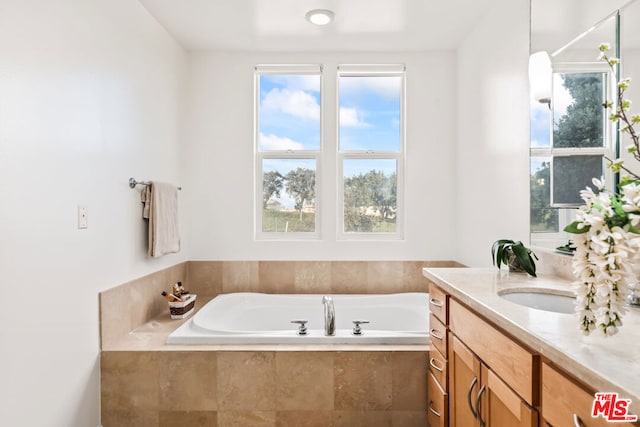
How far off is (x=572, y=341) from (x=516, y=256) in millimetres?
1058

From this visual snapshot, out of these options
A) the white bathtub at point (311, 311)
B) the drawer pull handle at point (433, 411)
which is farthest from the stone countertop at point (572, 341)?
the white bathtub at point (311, 311)

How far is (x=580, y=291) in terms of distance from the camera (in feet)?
2.87

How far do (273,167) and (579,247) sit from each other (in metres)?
2.67

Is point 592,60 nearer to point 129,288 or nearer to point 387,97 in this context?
point 387,97

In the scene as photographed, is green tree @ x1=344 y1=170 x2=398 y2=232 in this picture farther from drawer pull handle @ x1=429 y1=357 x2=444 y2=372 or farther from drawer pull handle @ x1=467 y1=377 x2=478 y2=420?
drawer pull handle @ x1=467 y1=377 x2=478 y2=420

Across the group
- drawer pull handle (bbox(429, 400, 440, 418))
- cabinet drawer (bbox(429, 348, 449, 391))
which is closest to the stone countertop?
cabinet drawer (bbox(429, 348, 449, 391))

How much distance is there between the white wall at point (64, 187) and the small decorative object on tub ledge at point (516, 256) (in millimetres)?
1999

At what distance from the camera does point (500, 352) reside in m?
1.20

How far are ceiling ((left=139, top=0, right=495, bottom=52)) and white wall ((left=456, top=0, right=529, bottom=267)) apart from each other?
247mm

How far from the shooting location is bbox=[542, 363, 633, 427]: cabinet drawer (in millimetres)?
809

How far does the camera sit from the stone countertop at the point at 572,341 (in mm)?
742

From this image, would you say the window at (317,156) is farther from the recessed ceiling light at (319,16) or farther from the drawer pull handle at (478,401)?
the drawer pull handle at (478,401)

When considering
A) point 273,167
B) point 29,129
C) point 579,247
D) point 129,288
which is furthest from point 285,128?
point 579,247

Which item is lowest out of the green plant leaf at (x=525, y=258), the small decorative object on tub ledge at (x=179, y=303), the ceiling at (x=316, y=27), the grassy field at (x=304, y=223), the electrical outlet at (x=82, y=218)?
the small decorative object on tub ledge at (x=179, y=303)
